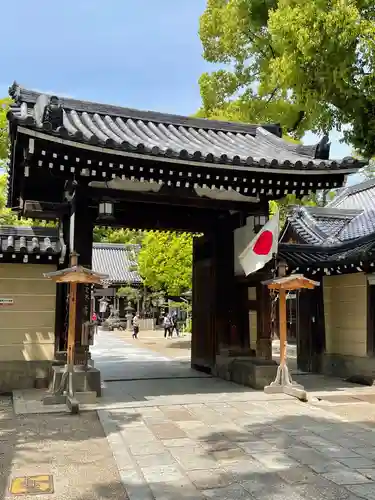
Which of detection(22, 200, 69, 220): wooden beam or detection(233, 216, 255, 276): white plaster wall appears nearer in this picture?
detection(22, 200, 69, 220): wooden beam

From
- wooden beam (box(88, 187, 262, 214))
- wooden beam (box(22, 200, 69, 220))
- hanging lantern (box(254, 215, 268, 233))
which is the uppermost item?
wooden beam (box(88, 187, 262, 214))

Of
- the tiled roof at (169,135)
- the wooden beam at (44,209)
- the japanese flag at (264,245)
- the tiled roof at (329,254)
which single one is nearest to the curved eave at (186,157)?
the tiled roof at (169,135)

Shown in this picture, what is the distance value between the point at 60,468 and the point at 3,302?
5638mm

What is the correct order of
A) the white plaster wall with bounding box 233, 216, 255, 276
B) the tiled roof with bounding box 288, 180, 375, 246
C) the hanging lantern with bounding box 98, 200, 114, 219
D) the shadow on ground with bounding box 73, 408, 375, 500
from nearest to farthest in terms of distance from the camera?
the shadow on ground with bounding box 73, 408, 375, 500
the hanging lantern with bounding box 98, 200, 114, 219
the white plaster wall with bounding box 233, 216, 255, 276
the tiled roof with bounding box 288, 180, 375, 246

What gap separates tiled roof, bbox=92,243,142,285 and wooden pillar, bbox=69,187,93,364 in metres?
29.6

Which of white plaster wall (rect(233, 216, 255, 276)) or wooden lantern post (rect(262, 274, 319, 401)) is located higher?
white plaster wall (rect(233, 216, 255, 276))

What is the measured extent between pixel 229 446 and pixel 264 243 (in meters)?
4.88

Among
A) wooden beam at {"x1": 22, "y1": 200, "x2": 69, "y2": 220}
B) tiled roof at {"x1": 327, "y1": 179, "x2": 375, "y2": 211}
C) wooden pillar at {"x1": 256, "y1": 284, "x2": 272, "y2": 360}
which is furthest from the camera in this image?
tiled roof at {"x1": 327, "y1": 179, "x2": 375, "y2": 211}

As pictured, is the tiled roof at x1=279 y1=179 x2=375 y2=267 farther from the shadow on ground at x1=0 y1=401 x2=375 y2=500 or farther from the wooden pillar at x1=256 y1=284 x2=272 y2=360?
the shadow on ground at x1=0 y1=401 x2=375 y2=500

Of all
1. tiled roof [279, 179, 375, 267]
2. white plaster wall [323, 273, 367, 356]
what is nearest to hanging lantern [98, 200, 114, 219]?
tiled roof [279, 179, 375, 267]

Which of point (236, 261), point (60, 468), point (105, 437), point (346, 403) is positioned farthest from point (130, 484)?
point (236, 261)

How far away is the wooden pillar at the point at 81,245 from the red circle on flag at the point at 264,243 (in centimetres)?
344

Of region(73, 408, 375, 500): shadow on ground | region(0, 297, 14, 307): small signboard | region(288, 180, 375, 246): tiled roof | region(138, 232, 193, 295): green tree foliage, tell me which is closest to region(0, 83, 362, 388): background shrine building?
region(0, 297, 14, 307): small signboard

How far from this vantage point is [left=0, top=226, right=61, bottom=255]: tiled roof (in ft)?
32.4
